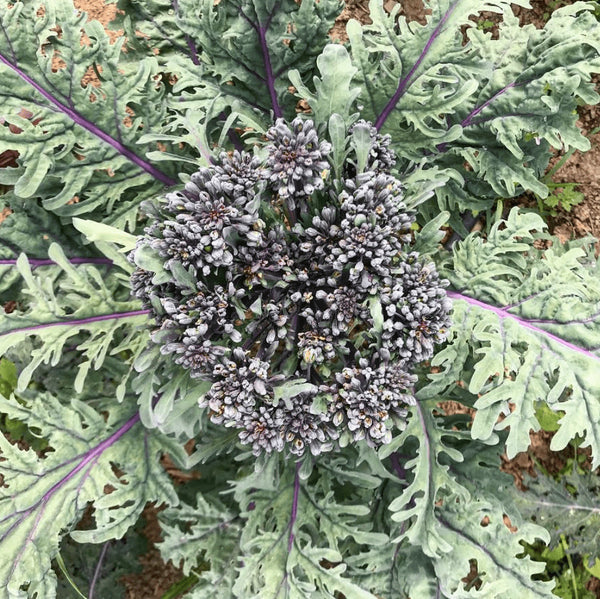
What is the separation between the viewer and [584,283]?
174 cm

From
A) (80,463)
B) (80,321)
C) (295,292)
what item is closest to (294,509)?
(80,463)

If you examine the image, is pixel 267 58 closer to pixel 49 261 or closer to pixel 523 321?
pixel 49 261

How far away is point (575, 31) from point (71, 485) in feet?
7.16

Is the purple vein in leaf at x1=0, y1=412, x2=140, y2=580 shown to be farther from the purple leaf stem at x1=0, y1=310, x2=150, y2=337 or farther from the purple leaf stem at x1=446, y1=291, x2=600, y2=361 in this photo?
the purple leaf stem at x1=446, y1=291, x2=600, y2=361

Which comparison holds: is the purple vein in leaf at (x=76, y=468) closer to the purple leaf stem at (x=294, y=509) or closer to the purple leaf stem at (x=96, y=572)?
the purple leaf stem at (x=294, y=509)

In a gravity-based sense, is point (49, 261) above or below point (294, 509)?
above

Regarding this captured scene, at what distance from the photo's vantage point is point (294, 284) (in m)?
1.75

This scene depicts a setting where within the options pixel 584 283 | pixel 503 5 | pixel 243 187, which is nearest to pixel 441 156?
pixel 503 5

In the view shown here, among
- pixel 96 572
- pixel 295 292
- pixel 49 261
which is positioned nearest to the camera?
pixel 295 292

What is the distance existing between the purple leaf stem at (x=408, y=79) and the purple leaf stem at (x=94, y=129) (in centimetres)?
79

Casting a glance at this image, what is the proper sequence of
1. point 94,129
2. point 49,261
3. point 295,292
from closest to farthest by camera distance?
point 295,292
point 94,129
point 49,261

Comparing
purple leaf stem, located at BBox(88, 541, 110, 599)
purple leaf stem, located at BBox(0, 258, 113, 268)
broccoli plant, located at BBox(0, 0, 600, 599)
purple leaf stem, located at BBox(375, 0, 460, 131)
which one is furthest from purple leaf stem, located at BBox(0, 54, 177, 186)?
purple leaf stem, located at BBox(88, 541, 110, 599)

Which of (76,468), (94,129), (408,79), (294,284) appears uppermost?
(408,79)

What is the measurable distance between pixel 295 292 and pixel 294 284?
0.05 m
